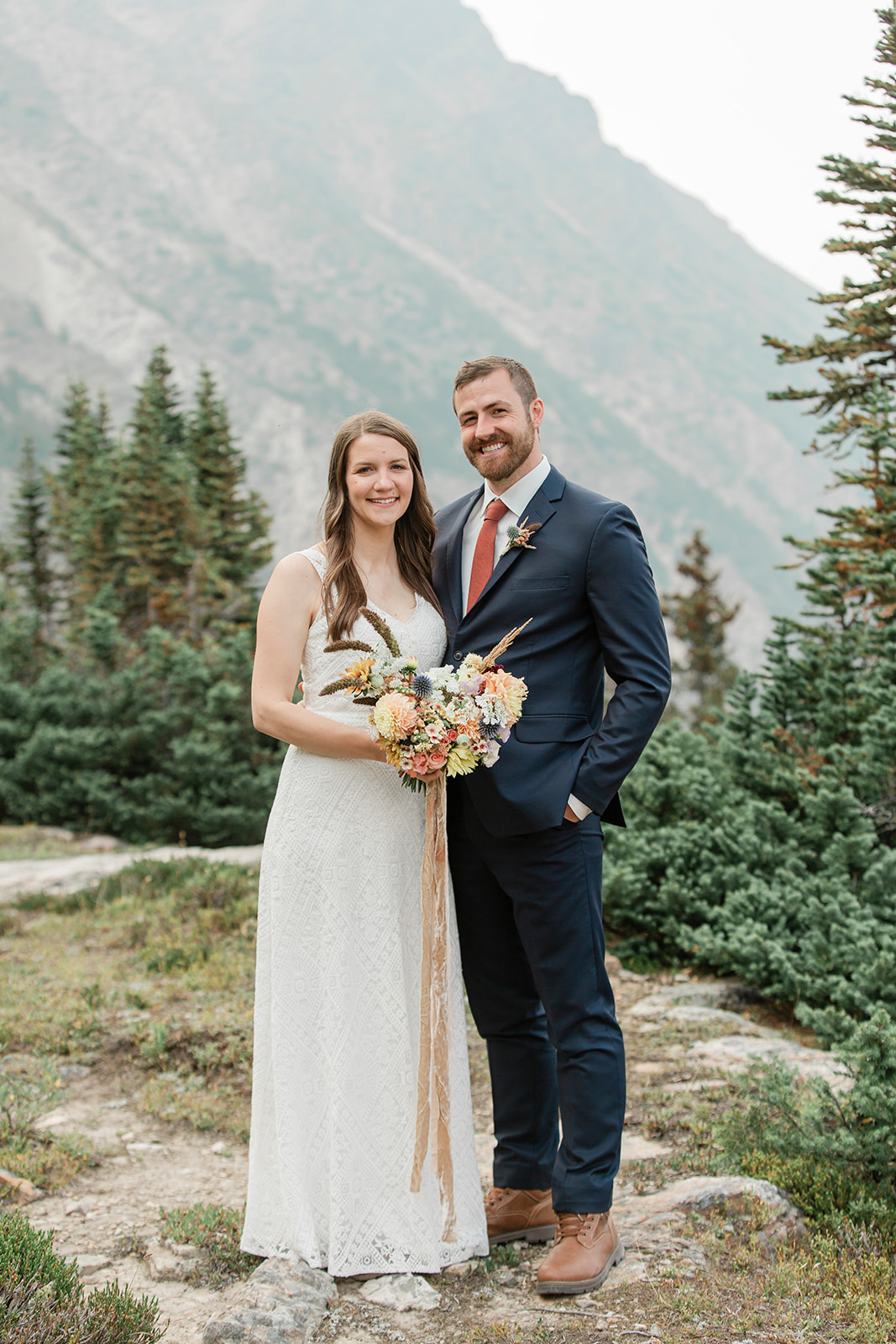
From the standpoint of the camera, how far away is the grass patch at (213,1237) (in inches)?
142

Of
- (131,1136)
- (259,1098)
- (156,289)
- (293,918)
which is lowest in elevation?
(131,1136)

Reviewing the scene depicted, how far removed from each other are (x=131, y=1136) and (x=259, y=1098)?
164 centimetres

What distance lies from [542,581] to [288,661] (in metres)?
0.90

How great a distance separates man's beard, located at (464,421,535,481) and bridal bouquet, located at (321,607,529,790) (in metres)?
0.67

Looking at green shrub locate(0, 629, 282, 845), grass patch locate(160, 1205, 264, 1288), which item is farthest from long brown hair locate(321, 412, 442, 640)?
green shrub locate(0, 629, 282, 845)

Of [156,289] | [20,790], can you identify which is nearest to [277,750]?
[20,790]

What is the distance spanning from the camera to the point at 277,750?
646 inches

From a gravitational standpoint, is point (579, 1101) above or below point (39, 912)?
above

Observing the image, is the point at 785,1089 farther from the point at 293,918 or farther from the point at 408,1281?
the point at 293,918

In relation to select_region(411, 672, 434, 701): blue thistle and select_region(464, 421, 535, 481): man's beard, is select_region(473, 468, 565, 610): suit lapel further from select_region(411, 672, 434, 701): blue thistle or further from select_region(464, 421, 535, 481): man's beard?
select_region(411, 672, 434, 701): blue thistle

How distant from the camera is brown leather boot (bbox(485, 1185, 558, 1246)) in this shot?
12.6 feet

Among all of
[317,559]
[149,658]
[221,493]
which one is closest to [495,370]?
[317,559]

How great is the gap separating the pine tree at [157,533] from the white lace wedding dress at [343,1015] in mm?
19345

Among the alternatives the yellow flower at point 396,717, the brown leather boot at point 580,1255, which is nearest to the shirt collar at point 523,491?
the yellow flower at point 396,717
